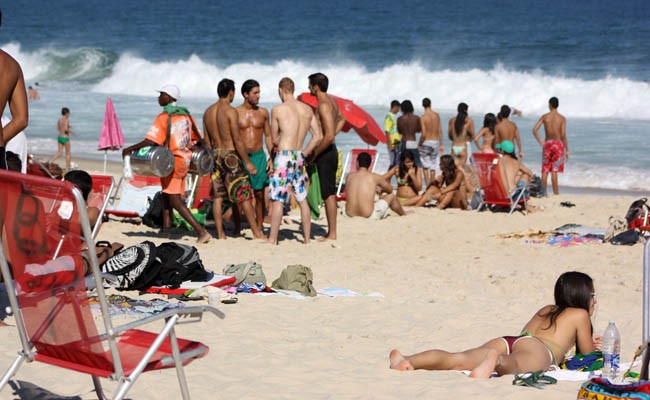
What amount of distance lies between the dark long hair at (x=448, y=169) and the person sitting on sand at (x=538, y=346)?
6.63 m

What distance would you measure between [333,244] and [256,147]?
3.69 feet

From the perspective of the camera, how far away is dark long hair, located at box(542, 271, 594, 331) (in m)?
4.36

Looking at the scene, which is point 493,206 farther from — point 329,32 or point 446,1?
point 446,1

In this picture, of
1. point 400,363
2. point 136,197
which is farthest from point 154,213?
point 400,363

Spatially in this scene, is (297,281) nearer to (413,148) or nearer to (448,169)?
(448,169)

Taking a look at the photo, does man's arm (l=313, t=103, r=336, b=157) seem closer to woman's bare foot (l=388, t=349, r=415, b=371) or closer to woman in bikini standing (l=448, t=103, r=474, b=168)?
woman's bare foot (l=388, t=349, r=415, b=371)

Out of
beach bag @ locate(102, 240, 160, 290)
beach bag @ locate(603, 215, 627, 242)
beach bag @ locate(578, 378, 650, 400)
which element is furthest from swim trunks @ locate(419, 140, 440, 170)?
beach bag @ locate(578, 378, 650, 400)

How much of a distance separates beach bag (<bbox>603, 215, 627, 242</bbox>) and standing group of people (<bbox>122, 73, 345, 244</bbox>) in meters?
2.47

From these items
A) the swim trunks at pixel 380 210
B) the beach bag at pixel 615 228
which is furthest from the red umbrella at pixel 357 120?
the beach bag at pixel 615 228

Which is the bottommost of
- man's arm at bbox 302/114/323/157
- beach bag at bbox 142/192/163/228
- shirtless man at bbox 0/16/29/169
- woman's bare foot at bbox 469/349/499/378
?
woman's bare foot at bbox 469/349/499/378

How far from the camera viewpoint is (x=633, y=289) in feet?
21.5

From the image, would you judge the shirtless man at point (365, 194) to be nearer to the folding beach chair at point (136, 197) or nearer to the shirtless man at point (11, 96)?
the folding beach chair at point (136, 197)

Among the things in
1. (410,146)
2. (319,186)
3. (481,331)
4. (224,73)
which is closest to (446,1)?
(224,73)

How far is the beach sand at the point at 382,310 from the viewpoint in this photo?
156 inches
